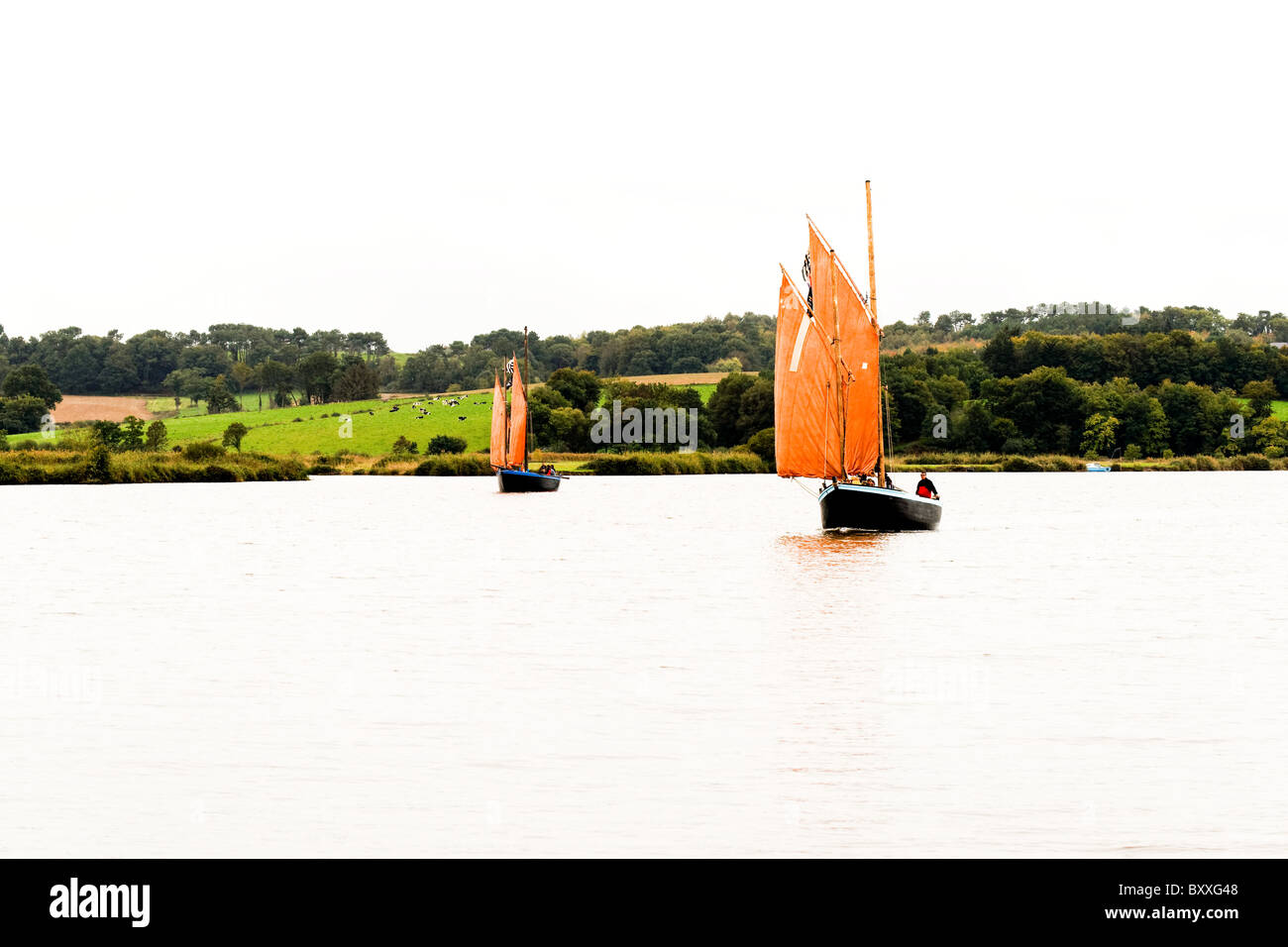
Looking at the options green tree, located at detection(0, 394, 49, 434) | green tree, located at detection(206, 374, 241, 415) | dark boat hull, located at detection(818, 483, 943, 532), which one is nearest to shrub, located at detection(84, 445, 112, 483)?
green tree, located at detection(0, 394, 49, 434)

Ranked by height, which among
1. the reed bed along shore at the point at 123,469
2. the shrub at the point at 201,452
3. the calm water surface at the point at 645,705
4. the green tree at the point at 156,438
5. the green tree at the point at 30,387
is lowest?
the calm water surface at the point at 645,705

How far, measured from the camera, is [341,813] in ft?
34.3

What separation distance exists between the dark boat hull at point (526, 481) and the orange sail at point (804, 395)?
40.0 metres

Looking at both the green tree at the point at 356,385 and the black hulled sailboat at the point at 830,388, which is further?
the green tree at the point at 356,385

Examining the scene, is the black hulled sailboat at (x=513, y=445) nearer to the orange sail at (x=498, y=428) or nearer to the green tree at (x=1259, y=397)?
the orange sail at (x=498, y=428)

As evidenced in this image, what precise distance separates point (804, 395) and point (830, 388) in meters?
0.84

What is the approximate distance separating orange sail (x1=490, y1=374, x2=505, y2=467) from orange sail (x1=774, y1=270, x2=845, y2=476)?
37.2m

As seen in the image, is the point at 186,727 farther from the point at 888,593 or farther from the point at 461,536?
the point at 461,536

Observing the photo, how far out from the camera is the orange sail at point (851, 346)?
143ft

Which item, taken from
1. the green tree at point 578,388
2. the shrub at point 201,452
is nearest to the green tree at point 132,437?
the shrub at point 201,452

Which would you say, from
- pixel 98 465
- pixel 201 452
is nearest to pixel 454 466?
pixel 201 452

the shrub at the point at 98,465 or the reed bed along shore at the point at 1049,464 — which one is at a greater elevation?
the shrub at the point at 98,465

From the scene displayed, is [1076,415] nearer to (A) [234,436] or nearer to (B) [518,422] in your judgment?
(B) [518,422]
